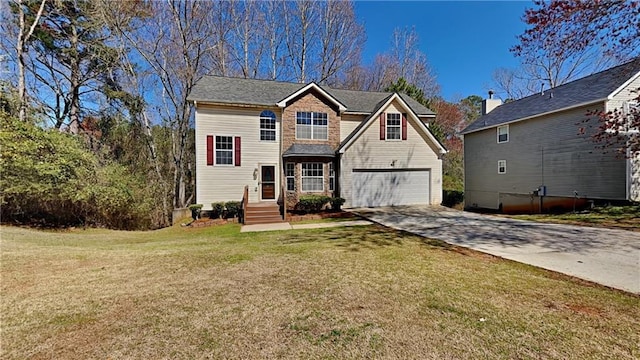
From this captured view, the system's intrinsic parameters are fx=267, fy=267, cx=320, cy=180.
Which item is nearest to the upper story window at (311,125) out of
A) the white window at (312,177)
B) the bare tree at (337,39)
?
the white window at (312,177)

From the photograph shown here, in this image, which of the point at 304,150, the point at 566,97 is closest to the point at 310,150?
the point at 304,150

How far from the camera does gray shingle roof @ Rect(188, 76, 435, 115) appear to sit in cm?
1427

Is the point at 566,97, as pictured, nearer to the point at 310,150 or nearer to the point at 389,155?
the point at 389,155

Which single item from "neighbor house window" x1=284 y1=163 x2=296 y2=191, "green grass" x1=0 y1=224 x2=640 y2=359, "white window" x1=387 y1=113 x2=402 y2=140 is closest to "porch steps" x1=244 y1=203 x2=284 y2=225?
"neighbor house window" x1=284 y1=163 x2=296 y2=191

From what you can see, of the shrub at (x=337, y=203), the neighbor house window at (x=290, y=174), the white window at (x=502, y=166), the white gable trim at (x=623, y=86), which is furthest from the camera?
the white window at (x=502, y=166)

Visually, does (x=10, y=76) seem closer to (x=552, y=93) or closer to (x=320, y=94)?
(x=320, y=94)

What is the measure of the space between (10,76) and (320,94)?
15709mm

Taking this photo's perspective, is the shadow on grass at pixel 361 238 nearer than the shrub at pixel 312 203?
Yes

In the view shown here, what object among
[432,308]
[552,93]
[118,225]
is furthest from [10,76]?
[552,93]

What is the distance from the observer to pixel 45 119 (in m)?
12.0

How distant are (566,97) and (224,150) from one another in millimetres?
20116

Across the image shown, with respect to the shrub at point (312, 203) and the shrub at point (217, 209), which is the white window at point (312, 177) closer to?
the shrub at point (312, 203)

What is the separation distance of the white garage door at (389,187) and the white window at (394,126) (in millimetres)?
1993

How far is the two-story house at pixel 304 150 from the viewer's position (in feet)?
46.7
